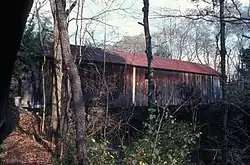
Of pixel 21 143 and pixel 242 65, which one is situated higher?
pixel 242 65

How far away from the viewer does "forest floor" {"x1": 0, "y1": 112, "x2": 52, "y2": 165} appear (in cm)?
1216

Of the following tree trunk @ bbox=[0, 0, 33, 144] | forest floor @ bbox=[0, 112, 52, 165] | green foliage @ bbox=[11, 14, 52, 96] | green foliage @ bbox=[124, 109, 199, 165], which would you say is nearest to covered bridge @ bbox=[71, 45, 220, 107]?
green foliage @ bbox=[11, 14, 52, 96]

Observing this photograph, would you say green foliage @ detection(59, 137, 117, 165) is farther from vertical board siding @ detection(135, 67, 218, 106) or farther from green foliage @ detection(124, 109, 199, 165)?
vertical board siding @ detection(135, 67, 218, 106)

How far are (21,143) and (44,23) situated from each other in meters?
6.07

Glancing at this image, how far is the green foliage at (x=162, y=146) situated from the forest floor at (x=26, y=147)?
506cm

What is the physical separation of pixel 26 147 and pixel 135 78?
45.2ft

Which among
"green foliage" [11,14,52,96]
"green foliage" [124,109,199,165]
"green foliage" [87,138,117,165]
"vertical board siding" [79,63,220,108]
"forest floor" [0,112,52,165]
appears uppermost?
"green foliage" [11,14,52,96]

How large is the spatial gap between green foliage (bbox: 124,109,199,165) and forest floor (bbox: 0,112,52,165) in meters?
5.06

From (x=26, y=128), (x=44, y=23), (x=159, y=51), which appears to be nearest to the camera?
(x=26, y=128)

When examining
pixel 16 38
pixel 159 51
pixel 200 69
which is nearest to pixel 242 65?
pixel 16 38

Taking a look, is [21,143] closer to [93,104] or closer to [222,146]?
[93,104]

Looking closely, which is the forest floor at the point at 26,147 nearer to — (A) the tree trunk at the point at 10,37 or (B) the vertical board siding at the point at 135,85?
(B) the vertical board siding at the point at 135,85

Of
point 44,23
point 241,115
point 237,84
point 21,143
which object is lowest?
point 21,143

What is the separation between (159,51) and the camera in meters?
42.8
